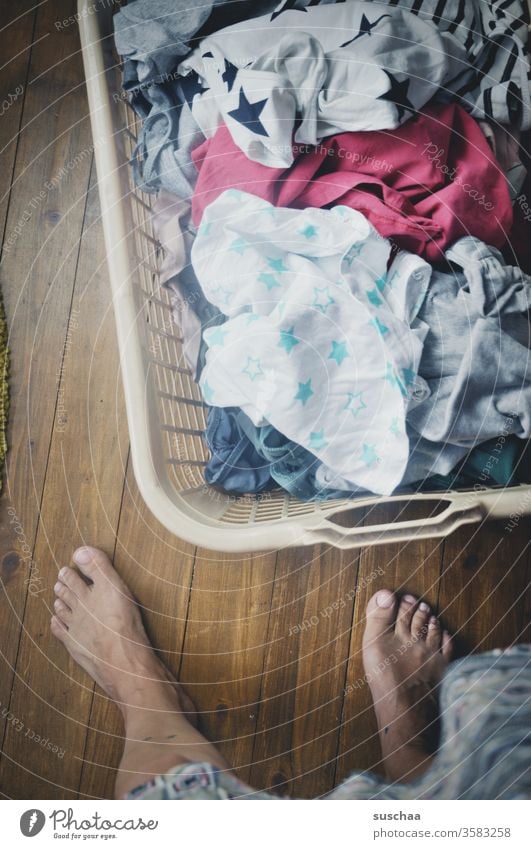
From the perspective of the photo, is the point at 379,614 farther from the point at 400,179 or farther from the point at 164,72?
the point at 164,72

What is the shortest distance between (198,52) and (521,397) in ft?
1.07

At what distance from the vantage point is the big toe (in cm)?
53

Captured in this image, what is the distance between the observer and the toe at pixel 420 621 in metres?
0.53

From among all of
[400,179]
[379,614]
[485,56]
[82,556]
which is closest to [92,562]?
[82,556]

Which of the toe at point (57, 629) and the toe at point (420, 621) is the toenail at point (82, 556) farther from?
the toe at point (420, 621)

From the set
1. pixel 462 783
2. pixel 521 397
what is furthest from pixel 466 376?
pixel 462 783

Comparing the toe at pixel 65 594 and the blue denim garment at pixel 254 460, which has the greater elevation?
the blue denim garment at pixel 254 460

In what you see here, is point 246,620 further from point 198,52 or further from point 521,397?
point 198,52

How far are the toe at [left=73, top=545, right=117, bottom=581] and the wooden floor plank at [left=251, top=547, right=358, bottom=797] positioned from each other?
14 centimetres

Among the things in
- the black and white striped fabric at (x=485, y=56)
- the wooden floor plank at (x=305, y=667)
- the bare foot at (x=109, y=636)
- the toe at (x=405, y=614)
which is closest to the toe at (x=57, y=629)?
the bare foot at (x=109, y=636)

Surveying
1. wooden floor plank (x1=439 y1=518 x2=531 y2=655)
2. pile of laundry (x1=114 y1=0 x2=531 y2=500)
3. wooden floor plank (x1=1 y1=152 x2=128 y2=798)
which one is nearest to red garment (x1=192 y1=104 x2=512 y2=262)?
pile of laundry (x1=114 y1=0 x2=531 y2=500)

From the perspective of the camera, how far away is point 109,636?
525mm

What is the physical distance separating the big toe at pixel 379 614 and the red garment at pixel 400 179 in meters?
0.28

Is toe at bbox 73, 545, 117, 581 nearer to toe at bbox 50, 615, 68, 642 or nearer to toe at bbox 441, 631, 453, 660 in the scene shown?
toe at bbox 50, 615, 68, 642
